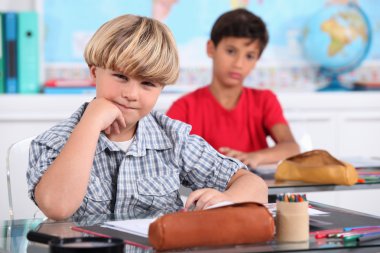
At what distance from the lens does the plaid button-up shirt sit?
67.0 inches

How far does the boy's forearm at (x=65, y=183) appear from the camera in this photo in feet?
5.07

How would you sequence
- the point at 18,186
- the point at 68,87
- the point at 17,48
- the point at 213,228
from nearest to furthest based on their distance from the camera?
the point at 213,228
the point at 18,186
the point at 17,48
the point at 68,87

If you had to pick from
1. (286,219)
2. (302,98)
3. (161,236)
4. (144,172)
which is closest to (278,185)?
(144,172)

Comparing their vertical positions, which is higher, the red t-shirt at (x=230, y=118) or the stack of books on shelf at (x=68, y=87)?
the stack of books on shelf at (x=68, y=87)

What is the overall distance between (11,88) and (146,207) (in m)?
1.80

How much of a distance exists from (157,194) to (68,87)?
185 centimetres

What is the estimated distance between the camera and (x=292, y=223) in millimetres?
1290

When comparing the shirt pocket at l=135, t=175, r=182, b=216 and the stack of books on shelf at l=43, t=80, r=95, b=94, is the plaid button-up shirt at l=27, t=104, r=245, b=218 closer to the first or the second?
the shirt pocket at l=135, t=175, r=182, b=216

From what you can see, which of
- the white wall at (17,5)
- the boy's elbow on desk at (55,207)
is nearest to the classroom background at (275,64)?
the white wall at (17,5)

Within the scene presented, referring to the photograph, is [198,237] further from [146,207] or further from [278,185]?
[278,185]

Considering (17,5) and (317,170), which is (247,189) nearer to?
(317,170)

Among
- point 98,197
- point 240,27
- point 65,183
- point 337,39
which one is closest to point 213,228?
point 65,183

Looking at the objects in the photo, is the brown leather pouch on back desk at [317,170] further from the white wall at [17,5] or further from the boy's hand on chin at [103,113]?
the white wall at [17,5]

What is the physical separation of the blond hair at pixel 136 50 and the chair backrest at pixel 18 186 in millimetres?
524
